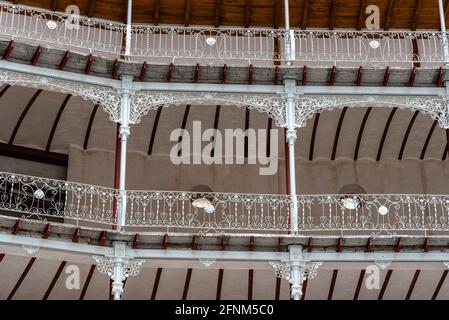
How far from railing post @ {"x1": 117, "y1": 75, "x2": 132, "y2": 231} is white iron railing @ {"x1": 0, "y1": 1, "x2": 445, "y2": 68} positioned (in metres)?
2.72

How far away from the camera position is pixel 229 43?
26531 mm

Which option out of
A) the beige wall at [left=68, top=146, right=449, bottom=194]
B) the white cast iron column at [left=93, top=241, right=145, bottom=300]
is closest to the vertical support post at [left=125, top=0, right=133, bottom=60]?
the beige wall at [left=68, top=146, right=449, bottom=194]

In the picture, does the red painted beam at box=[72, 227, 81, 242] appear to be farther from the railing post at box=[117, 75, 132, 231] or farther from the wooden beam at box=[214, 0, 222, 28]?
the wooden beam at box=[214, 0, 222, 28]

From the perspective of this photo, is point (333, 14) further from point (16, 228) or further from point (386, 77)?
point (16, 228)

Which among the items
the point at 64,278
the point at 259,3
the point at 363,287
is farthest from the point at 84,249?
the point at 259,3

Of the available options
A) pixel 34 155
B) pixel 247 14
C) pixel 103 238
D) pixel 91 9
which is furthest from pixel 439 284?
pixel 91 9

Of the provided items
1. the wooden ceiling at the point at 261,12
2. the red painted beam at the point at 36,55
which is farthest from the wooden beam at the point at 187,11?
the red painted beam at the point at 36,55

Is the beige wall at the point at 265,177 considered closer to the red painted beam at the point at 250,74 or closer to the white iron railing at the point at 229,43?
the white iron railing at the point at 229,43

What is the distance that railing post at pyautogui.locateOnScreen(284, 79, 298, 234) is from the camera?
2164 centimetres

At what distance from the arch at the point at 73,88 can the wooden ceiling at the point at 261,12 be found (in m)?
3.89

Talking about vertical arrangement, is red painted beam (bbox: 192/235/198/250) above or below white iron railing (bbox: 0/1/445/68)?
below

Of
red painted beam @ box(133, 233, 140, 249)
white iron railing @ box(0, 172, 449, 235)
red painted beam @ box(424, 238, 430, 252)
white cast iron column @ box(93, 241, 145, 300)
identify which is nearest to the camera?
white cast iron column @ box(93, 241, 145, 300)
